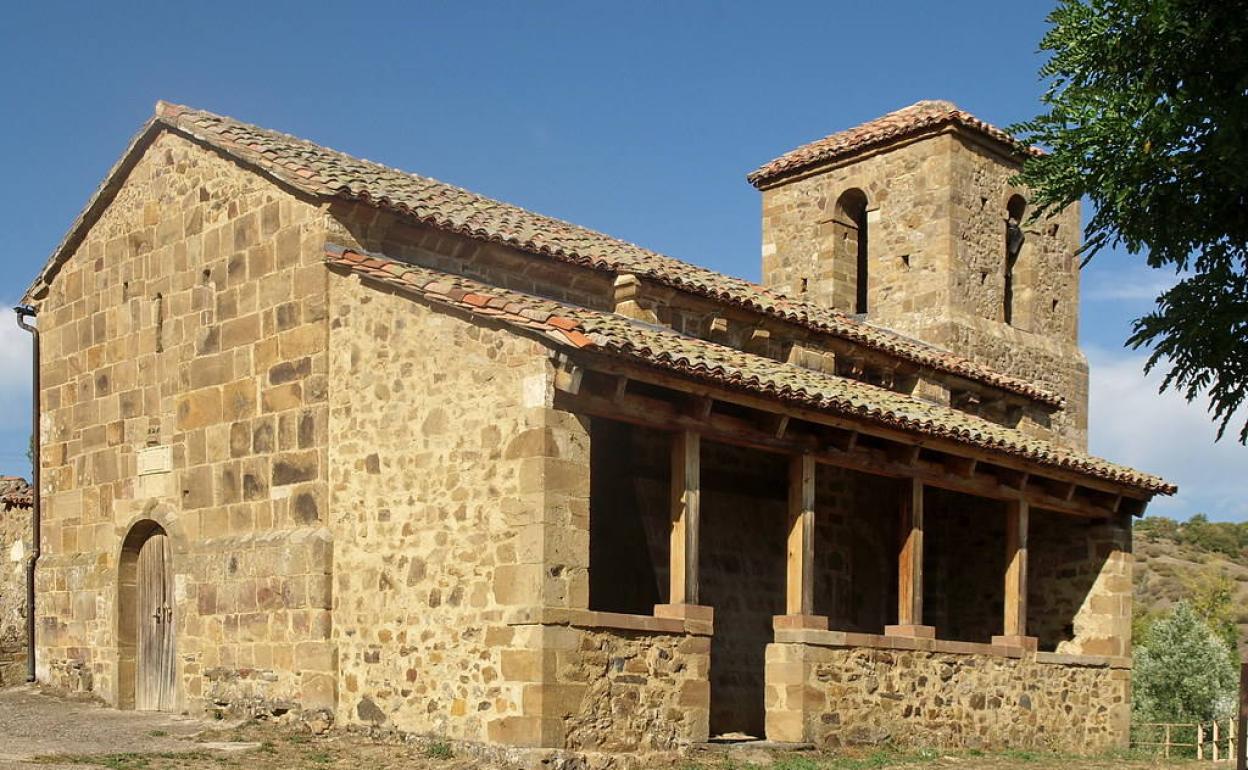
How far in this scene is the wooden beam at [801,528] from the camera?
43.2 feet

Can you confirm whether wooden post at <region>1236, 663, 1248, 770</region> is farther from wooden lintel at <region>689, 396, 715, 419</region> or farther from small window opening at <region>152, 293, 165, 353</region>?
small window opening at <region>152, 293, 165, 353</region>

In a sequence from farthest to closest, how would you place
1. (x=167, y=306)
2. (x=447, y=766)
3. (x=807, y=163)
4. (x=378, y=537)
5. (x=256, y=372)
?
1. (x=807, y=163)
2. (x=167, y=306)
3. (x=256, y=372)
4. (x=378, y=537)
5. (x=447, y=766)

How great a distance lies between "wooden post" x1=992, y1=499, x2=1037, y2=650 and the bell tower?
16.3ft

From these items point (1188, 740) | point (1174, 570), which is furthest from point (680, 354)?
point (1174, 570)

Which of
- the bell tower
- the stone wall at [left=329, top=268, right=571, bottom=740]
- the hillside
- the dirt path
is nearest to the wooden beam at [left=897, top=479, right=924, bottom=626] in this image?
the stone wall at [left=329, top=268, right=571, bottom=740]

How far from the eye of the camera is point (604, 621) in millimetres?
11227

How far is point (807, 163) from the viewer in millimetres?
22422

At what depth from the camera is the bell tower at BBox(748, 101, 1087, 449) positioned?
21.1 metres

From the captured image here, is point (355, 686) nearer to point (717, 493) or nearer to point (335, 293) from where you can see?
point (335, 293)

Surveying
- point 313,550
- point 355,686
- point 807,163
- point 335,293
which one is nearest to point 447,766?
point 355,686

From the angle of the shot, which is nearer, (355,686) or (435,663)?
(435,663)

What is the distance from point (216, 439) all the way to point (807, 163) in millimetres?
11450

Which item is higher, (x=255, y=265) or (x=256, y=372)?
(x=255, y=265)

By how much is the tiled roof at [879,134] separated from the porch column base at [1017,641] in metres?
7.60
